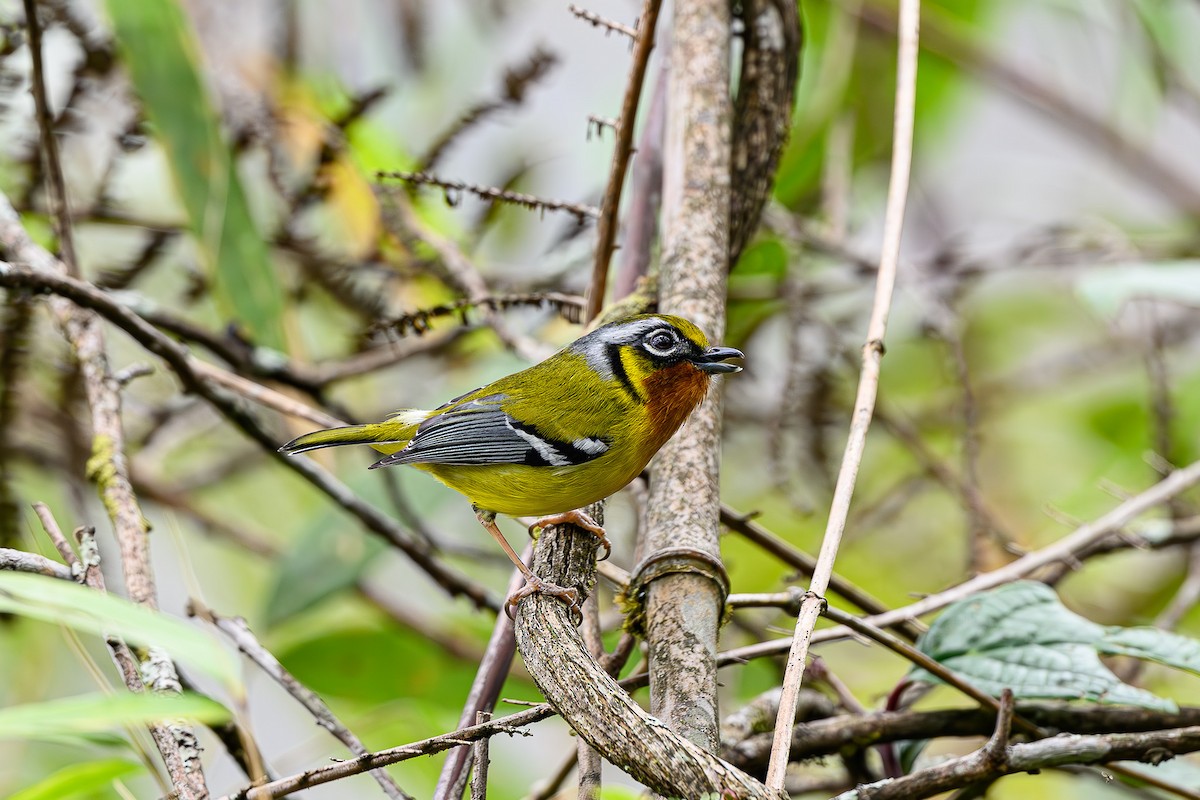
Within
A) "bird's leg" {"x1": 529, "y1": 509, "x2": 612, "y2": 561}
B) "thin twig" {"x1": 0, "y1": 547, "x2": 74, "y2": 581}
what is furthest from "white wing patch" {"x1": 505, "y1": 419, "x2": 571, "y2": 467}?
"thin twig" {"x1": 0, "y1": 547, "x2": 74, "y2": 581}

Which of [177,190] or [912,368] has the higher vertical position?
[912,368]

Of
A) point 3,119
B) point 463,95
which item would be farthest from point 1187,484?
point 463,95

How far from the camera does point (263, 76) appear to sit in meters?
4.98

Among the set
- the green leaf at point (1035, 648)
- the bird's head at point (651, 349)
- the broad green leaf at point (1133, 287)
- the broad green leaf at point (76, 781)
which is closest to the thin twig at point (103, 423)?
the broad green leaf at point (76, 781)

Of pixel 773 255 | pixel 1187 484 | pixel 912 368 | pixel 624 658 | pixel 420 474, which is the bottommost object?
pixel 624 658

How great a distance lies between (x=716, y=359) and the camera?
2.49m

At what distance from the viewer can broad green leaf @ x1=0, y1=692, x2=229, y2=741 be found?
100 centimetres

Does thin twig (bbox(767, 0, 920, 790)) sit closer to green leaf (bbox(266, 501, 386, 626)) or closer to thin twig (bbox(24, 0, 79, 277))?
green leaf (bbox(266, 501, 386, 626))

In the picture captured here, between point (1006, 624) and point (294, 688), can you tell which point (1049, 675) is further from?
Result: point (294, 688)

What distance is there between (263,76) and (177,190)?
165 centimetres

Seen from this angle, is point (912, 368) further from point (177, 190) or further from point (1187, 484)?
point (177, 190)

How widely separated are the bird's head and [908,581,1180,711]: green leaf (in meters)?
0.75

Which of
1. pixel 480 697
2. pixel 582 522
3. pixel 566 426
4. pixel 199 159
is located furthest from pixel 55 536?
pixel 199 159

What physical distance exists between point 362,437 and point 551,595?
1.15m
